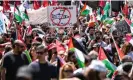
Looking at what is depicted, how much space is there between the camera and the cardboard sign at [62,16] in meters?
16.8

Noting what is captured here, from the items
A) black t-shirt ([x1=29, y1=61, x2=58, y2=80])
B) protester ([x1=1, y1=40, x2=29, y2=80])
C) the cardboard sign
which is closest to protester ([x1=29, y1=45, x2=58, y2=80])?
black t-shirt ([x1=29, y1=61, x2=58, y2=80])

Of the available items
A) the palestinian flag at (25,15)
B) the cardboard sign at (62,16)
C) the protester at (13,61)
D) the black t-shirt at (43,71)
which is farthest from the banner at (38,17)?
the black t-shirt at (43,71)

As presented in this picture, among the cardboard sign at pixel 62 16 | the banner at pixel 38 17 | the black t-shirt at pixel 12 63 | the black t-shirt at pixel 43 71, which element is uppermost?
the black t-shirt at pixel 43 71

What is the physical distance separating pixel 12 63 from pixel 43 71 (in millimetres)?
1232

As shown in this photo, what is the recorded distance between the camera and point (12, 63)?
29.6ft

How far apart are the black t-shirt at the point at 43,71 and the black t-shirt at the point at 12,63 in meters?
1.05

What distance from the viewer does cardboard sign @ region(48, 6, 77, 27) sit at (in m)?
16.8

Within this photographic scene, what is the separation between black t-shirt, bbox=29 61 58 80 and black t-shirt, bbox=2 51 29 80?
3.45 ft

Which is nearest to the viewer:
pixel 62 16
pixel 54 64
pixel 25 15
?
pixel 54 64

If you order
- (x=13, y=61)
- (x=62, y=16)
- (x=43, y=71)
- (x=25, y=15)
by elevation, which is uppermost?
(x=43, y=71)

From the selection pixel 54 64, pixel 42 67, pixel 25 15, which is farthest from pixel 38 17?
pixel 42 67

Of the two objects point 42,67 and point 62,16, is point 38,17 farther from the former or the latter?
point 42,67

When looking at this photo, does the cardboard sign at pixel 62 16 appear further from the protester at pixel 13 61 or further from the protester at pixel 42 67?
the protester at pixel 42 67

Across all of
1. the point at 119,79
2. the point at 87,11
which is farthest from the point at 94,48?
the point at 87,11
